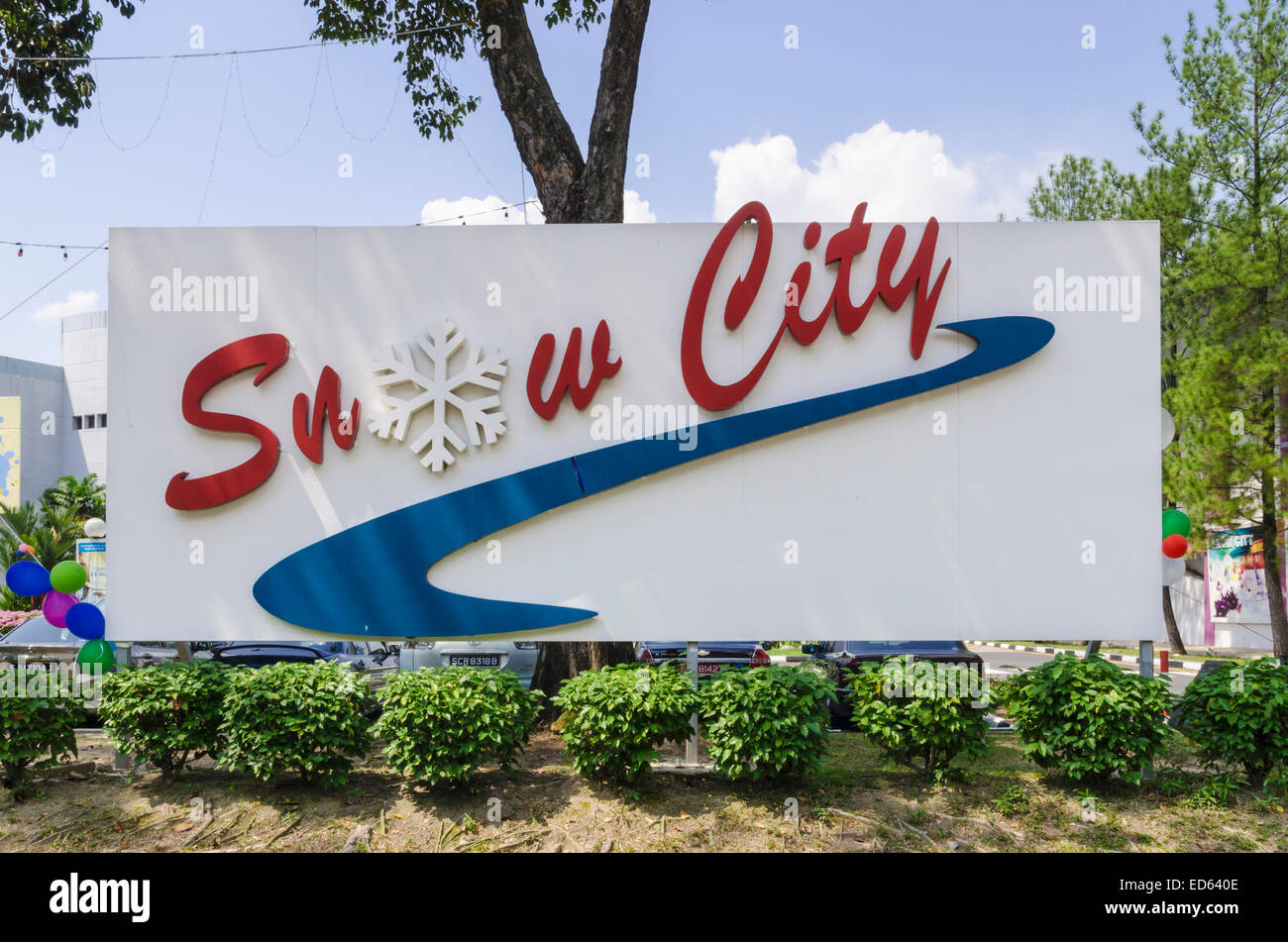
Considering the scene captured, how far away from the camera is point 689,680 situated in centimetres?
620

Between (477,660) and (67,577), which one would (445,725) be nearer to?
(477,660)

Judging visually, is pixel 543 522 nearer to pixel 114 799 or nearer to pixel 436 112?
pixel 114 799

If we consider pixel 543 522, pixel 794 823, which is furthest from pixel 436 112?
pixel 794 823

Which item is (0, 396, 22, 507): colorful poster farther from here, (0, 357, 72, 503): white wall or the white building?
the white building

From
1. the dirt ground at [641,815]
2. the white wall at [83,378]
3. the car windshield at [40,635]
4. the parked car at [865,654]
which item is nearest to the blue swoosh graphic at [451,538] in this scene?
the dirt ground at [641,815]

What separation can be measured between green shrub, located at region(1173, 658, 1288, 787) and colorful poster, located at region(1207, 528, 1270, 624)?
50.5 feet

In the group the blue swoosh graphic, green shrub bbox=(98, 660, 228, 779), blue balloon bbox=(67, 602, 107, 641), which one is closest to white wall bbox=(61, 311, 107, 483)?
blue balloon bbox=(67, 602, 107, 641)

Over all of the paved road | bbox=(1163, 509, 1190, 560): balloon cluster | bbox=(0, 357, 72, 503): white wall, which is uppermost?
bbox=(0, 357, 72, 503): white wall

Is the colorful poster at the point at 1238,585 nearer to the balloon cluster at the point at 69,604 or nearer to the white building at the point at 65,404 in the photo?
the balloon cluster at the point at 69,604

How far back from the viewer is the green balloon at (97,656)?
6.80 metres

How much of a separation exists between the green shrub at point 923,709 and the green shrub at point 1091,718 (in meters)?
0.45

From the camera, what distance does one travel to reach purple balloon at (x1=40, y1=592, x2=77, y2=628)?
723cm

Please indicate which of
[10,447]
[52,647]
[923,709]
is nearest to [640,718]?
[923,709]

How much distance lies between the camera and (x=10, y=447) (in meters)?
36.7
